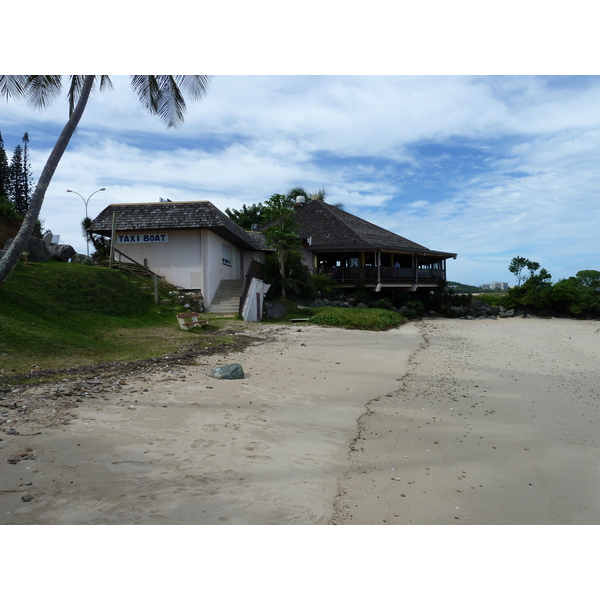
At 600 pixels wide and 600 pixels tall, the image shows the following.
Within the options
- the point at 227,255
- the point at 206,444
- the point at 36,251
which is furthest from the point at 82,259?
the point at 206,444

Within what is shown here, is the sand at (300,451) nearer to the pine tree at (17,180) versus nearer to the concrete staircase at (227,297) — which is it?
the concrete staircase at (227,297)

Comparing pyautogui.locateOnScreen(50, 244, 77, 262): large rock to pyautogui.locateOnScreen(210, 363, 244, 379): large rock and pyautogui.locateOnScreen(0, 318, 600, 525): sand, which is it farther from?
pyautogui.locateOnScreen(210, 363, 244, 379): large rock

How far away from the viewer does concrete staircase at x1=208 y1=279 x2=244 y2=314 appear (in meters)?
→ 18.2

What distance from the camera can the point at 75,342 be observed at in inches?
376

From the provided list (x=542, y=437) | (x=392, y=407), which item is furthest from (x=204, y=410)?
(x=542, y=437)

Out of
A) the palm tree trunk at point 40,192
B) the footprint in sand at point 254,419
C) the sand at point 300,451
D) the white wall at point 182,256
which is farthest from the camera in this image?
the white wall at point 182,256

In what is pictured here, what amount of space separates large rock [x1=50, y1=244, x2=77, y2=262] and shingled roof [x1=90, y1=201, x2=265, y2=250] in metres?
1.93

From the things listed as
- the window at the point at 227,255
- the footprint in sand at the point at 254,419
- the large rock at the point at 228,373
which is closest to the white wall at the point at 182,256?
the window at the point at 227,255

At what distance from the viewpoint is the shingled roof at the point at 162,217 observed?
18125mm

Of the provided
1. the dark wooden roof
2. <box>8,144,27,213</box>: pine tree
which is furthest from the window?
<box>8,144,27,213</box>: pine tree

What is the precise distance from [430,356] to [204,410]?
24.1ft

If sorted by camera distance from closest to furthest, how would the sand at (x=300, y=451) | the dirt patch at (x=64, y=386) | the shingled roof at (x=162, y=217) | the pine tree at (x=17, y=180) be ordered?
the sand at (x=300, y=451) → the dirt patch at (x=64, y=386) → the shingled roof at (x=162, y=217) → the pine tree at (x=17, y=180)

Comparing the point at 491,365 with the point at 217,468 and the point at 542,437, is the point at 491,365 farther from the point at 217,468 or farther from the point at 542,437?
the point at 217,468

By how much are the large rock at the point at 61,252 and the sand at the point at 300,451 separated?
14352mm
